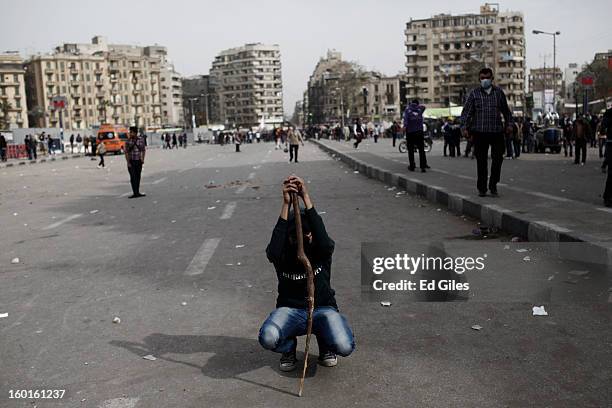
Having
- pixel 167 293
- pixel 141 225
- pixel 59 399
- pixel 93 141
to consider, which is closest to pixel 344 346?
pixel 59 399

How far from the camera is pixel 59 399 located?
390 cm

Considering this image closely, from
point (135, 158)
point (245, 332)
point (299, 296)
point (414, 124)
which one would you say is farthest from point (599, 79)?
point (299, 296)

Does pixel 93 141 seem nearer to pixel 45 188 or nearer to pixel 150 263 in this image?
pixel 45 188

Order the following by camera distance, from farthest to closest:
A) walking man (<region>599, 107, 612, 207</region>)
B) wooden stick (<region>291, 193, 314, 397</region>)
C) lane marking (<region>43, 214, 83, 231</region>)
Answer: lane marking (<region>43, 214, 83, 231</region>) < walking man (<region>599, 107, 612, 207</region>) < wooden stick (<region>291, 193, 314, 397</region>)

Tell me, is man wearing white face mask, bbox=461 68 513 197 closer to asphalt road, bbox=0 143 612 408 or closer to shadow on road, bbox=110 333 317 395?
asphalt road, bbox=0 143 612 408

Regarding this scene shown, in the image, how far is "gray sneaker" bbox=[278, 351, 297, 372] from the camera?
13.8ft

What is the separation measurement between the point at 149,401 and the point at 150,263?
4.09 m

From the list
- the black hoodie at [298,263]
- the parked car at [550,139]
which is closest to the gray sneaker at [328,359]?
the black hoodie at [298,263]

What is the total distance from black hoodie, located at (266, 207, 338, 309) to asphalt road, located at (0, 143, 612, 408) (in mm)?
421

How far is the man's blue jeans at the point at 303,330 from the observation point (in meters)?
4.18

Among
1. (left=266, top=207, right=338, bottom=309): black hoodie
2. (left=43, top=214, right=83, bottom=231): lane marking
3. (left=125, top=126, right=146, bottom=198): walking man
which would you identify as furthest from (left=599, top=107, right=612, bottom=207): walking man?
(left=125, top=126, right=146, bottom=198): walking man

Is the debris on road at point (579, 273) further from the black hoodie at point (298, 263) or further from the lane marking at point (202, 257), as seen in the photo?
the lane marking at point (202, 257)

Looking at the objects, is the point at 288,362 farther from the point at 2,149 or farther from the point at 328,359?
the point at 2,149

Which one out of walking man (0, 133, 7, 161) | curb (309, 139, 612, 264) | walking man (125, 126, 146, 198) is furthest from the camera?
walking man (0, 133, 7, 161)
